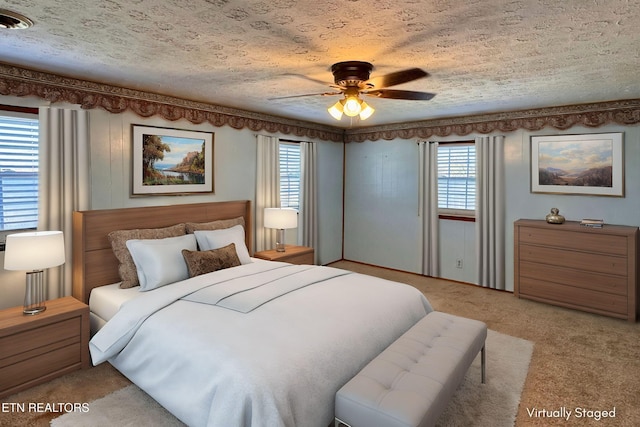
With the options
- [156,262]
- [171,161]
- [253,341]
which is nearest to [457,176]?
[171,161]

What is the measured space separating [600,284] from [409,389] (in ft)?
11.3

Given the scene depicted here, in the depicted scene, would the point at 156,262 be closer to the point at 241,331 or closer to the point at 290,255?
the point at 241,331

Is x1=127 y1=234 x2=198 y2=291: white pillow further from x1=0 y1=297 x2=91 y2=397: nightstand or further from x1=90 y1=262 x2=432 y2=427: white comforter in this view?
x1=0 y1=297 x2=91 y2=397: nightstand

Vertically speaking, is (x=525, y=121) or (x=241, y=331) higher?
(x=525, y=121)

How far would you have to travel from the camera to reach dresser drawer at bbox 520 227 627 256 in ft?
13.1

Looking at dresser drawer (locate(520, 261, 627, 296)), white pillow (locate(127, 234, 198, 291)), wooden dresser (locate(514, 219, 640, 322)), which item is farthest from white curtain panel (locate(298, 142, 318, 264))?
dresser drawer (locate(520, 261, 627, 296))

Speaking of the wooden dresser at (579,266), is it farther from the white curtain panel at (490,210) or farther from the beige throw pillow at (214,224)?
the beige throw pillow at (214,224)

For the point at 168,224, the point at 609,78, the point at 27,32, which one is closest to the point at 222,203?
the point at 168,224

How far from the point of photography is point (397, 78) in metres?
2.47

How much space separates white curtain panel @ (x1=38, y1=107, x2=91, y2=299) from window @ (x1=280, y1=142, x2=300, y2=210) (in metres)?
2.59

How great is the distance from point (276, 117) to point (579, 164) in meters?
3.83

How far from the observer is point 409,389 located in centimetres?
191

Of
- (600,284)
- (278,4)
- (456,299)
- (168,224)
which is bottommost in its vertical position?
(456,299)

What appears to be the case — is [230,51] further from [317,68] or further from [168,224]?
[168,224]
